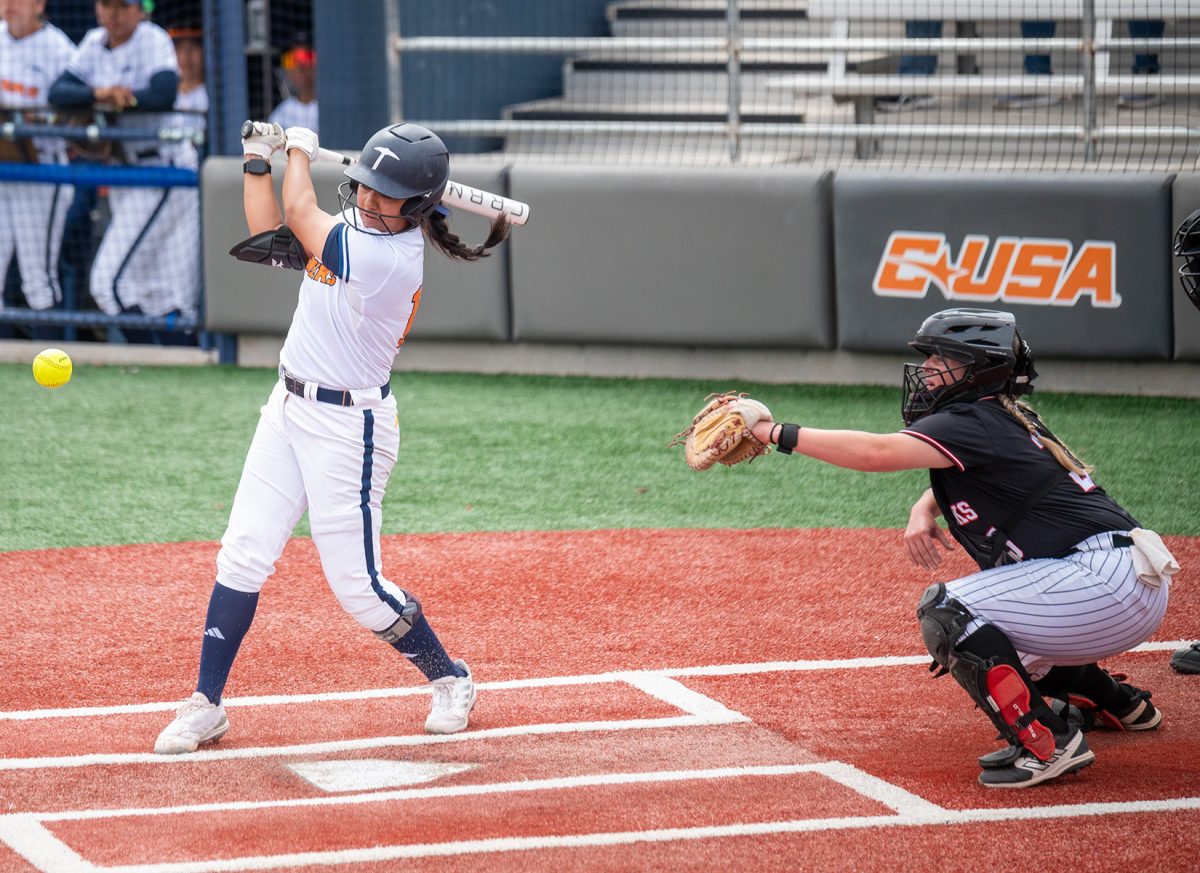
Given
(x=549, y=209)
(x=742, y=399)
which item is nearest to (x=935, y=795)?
(x=742, y=399)

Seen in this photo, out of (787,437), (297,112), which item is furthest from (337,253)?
(297,112)

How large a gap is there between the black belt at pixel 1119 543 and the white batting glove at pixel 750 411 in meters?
0.91

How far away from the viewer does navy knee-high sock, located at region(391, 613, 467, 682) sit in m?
4.26

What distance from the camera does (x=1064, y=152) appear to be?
388 inches

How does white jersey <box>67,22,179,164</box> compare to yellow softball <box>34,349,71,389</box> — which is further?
white jersey <box>67,22,179,164</box>

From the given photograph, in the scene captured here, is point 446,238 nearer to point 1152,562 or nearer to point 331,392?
point 331,392

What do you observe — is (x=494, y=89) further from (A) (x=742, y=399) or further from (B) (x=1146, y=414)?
(A) (x=742, y=399)

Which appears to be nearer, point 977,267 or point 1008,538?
point 1008,538

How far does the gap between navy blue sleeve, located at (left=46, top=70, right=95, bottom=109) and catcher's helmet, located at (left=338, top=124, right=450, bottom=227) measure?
6832 millimetres

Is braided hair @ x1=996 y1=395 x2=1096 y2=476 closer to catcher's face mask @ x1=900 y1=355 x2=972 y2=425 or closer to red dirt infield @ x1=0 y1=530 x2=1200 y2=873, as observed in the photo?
catcher's face mask @ x1=900 y1=355 x2=972 y2=425

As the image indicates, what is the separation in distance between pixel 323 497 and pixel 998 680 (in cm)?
183

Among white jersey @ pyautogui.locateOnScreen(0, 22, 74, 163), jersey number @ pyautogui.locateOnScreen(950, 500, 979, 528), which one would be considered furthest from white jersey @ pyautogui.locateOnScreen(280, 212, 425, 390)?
white jersey @ pyautogui.locateOnScreen(0, 22, 74, 163)

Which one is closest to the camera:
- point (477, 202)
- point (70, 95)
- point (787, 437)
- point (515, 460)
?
point (787, 437)

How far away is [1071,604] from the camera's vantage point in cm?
385
